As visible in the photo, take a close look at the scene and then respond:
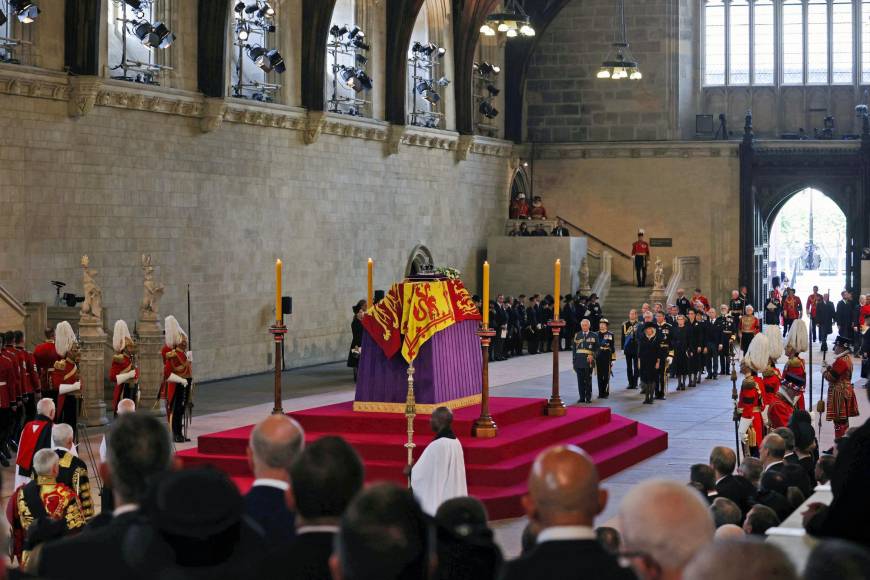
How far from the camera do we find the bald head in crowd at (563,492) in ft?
11.8

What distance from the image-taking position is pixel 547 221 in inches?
1363

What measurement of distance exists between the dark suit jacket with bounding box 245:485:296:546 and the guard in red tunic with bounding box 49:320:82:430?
1117cm

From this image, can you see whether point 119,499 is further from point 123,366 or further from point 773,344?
point 773,344

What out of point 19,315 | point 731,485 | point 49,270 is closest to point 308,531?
point 731,485

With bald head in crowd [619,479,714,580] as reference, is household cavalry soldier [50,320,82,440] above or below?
below

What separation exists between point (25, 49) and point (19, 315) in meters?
4.32

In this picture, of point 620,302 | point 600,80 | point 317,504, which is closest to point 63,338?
point 317,504

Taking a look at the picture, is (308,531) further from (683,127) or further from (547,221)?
(683,127)

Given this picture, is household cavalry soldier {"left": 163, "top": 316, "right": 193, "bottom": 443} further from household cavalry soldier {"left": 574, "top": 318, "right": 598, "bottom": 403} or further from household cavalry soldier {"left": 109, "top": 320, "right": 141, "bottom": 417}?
household cavalry soldier {"left": 574, "top": 318, "right": 598, "bottom": 403}

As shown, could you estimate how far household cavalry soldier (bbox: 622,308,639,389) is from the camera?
2242 centimetres

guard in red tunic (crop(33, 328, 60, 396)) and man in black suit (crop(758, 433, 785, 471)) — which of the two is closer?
man in black suit (crop(758, 433, 785, 471))

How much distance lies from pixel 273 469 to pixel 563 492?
1272mm

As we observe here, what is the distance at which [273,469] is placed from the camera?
14.7 feet

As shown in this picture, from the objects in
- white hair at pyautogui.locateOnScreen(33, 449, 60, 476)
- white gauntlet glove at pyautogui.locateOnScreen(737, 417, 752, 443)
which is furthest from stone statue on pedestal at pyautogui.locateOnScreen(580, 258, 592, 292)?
white hair at pyautogui.locateOnScreen(33, 449, 60, 476)
